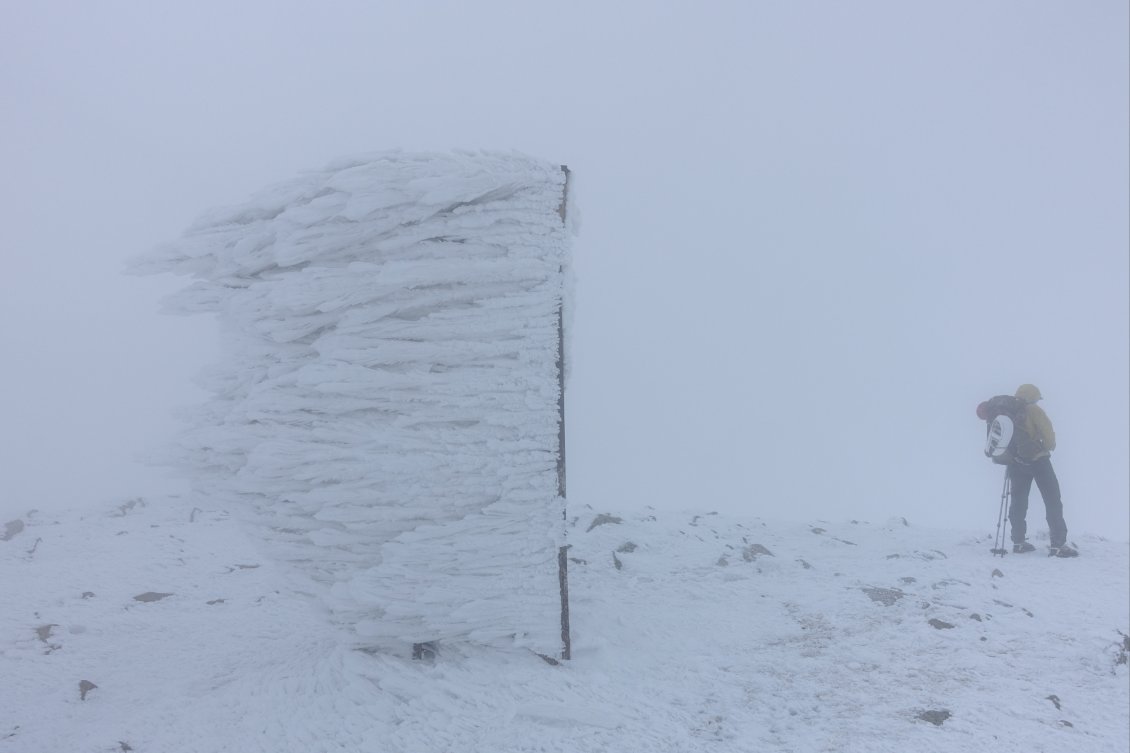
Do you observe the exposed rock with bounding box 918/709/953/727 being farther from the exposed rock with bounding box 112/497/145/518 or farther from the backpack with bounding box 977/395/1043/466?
the exposed rock with bounding box 112/497/145/518

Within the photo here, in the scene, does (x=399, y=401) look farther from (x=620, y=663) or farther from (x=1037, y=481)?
(x=1037, y=481)

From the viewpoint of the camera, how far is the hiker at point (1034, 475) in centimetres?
891

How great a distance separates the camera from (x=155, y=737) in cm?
408

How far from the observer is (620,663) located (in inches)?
197

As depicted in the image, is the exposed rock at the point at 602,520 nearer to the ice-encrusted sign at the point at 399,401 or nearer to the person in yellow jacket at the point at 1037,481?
the ice-encrusted sign at the point at 399,401

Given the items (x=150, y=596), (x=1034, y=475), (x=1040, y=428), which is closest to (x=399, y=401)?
(x=150, y=596)

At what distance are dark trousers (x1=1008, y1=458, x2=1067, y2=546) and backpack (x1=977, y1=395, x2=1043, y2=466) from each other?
0.48 feet

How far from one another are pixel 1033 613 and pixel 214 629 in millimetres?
6251

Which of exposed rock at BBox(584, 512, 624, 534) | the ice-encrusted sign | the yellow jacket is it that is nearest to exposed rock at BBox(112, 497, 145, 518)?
the ice-encrusted sign

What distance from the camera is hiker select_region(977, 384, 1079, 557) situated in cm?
891

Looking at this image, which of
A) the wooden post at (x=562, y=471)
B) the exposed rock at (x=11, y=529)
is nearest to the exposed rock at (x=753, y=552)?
the wooden post at (x=562, y=471)

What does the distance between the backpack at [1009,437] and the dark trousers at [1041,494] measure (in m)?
0.15

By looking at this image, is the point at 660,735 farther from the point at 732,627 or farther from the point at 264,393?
the point at 264,393

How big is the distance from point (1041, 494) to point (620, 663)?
665cm
